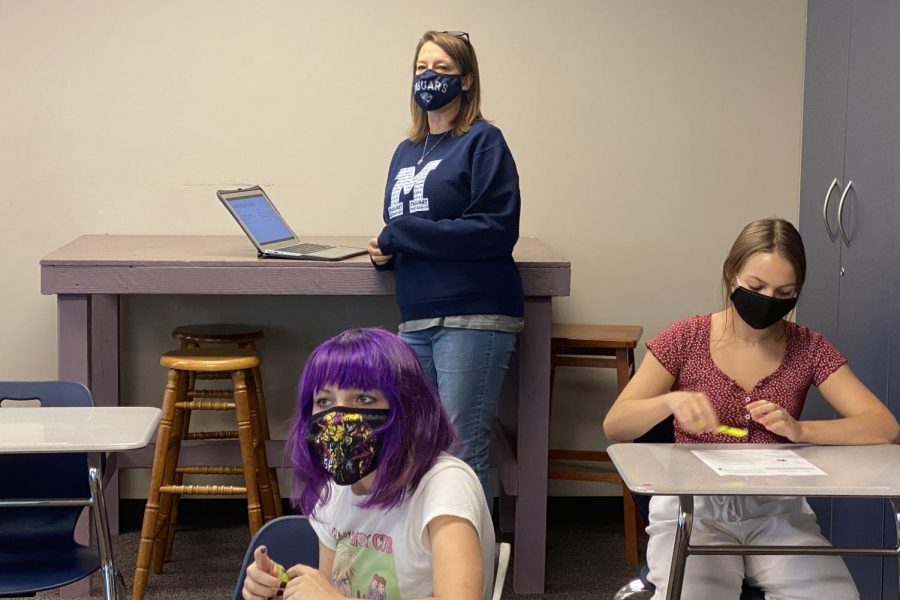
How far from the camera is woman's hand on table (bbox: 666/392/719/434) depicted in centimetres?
218

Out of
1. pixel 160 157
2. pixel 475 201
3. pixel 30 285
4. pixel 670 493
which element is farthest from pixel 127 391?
pixel 670 493

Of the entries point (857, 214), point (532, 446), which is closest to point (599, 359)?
point (532, 446)

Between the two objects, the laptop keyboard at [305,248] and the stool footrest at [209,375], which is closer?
the laptop keyboard at [305,248]

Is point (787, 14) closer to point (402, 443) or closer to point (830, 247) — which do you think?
point (830, 247)

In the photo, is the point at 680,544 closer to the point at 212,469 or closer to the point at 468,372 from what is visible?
the point at 468,372

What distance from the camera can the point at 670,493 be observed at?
193 centimetres

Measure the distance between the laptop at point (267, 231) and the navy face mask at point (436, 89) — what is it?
0.55 meters

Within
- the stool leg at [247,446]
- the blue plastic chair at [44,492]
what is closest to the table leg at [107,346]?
the stool leg at [247,446]

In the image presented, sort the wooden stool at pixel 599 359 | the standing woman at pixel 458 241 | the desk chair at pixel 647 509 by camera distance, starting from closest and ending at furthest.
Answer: the desk chair at pixel 647 509
the standing woman at pixel 458 241
the wooden stool at pixel 599 359

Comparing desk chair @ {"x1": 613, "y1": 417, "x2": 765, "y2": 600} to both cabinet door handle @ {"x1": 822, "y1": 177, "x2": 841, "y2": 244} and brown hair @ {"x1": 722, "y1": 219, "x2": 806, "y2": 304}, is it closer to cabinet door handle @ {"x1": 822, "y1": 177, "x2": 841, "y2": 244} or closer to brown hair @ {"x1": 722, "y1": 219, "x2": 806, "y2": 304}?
brown hair @ {"x1": 722, "y1": 219, "x2": 806, "y2": 304}

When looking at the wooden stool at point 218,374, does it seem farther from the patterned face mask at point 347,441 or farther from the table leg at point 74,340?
the patterned face mask at point 347,441

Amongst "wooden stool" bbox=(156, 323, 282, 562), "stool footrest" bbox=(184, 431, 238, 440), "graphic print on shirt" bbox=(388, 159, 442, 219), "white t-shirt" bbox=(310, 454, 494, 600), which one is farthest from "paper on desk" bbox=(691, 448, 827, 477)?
"stool footrest" bbox=(184, 431, 238, 440)

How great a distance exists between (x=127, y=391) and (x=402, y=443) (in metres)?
2.58

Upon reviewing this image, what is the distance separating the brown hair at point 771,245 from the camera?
239cm
